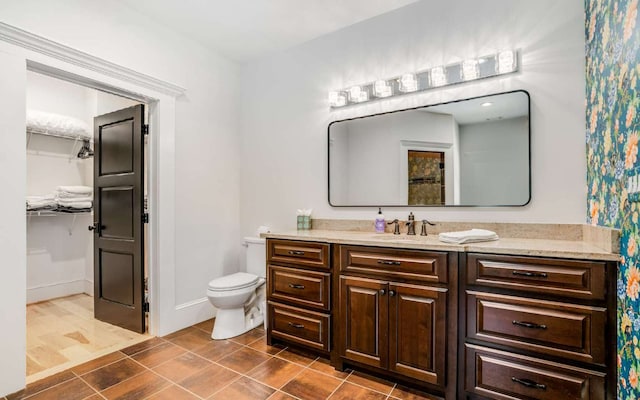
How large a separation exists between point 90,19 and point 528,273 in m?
3.29

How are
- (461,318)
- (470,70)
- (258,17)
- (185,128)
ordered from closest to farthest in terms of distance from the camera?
1. (461,318)
2. (470,70)
3. (258,17)
4. (185,128)

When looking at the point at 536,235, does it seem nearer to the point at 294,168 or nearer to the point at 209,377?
the point at 294,168

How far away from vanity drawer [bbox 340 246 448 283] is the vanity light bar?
1331mm

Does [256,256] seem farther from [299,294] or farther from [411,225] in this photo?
[411,225]

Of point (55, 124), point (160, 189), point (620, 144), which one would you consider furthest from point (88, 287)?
point (620, 144)

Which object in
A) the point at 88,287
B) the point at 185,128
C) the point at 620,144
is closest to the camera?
the point at 620,144

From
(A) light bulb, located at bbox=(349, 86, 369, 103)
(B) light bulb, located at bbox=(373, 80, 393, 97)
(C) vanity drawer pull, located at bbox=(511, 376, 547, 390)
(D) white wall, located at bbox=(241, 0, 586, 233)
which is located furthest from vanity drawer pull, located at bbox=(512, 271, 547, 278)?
(A) light bulb, located at bbox=(349, 86, 369, 103)

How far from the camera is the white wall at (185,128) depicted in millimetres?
2107

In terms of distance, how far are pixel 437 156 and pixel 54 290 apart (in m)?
4.45

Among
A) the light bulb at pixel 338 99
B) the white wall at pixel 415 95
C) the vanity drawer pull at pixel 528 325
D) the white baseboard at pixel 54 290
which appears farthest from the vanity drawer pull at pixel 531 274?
the white baseboard at pixel 54 290

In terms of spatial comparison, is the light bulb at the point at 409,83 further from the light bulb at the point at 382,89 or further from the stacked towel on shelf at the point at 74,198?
the stacked towel on shelf at the point at 74,198

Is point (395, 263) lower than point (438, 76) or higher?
lower

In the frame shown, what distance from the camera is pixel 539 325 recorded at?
1.62 m

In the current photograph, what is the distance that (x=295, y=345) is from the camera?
2482 mm
